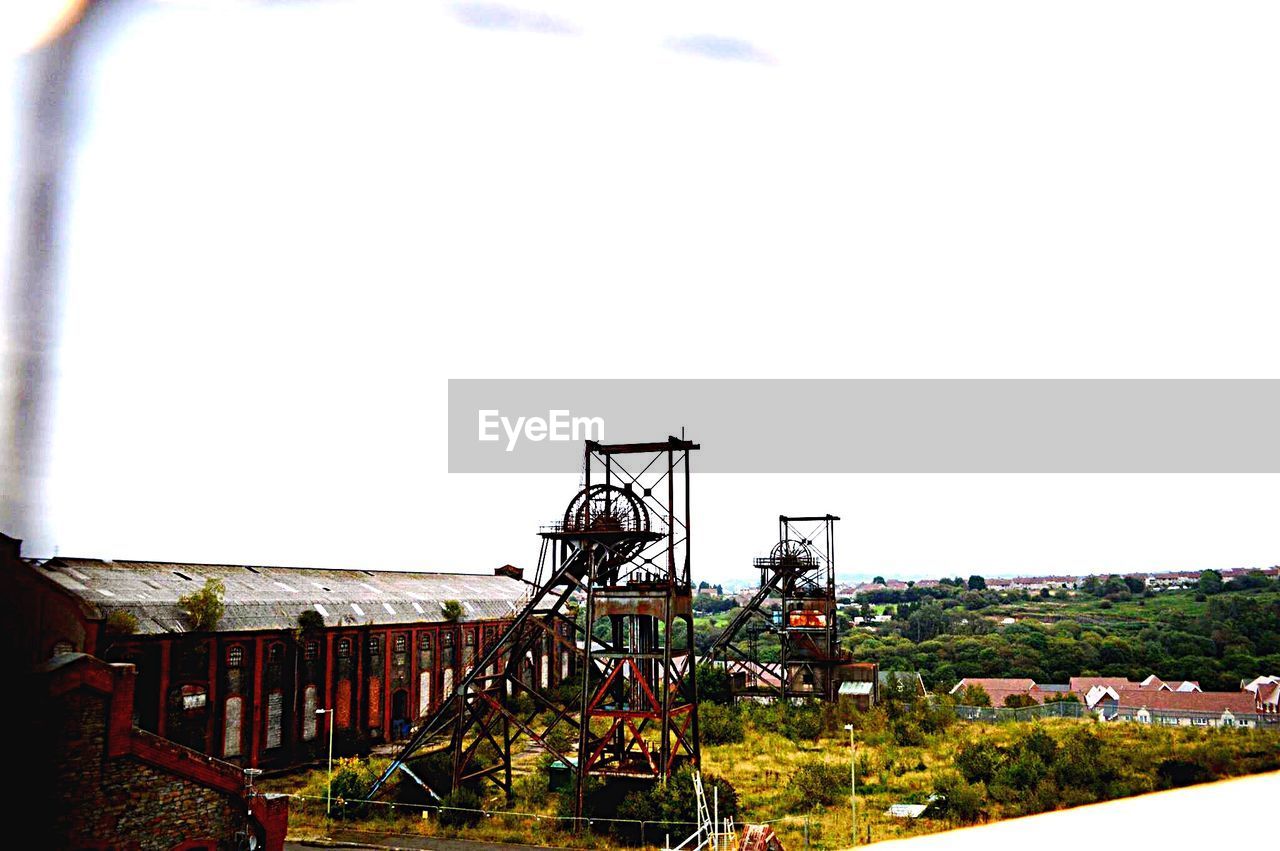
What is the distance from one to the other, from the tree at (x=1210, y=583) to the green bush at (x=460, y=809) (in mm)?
36969

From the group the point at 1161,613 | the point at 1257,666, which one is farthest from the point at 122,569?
the point at 1161,613

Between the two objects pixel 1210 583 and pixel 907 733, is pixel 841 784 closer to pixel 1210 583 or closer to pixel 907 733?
pixel 907 733

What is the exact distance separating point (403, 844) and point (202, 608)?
857cm

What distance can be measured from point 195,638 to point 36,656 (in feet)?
67.9

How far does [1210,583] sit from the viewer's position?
4234cm

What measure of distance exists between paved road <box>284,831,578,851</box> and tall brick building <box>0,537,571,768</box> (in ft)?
14.6

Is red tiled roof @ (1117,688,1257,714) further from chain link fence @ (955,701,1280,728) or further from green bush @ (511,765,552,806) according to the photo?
green bush @ (511,765,552,806)

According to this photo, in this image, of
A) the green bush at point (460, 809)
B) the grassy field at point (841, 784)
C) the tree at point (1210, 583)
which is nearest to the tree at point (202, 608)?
the grassy field at point (841, 784)

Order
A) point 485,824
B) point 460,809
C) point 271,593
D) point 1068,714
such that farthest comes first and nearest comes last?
1. point 1068,714
2. point 271,593
3. point 460,809
4. point 485,824

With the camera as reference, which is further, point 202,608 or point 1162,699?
point 1162,699

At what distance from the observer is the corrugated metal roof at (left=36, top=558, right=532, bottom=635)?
774 inches

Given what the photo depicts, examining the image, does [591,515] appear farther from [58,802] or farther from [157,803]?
[58,802]

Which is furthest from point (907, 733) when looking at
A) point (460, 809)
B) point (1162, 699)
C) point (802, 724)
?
point (460, 809)

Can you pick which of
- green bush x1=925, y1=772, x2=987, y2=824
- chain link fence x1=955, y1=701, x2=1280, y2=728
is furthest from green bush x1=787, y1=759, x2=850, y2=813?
Result: chain link fence x1=955, y1=701, x2=1280, y2=728
